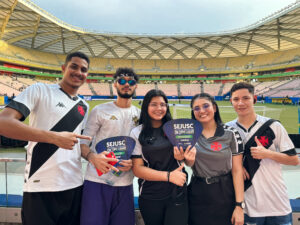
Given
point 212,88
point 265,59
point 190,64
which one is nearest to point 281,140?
point 212,88

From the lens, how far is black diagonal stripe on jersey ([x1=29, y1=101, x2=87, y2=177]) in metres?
1.94

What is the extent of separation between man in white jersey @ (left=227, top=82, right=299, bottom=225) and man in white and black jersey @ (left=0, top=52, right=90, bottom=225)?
199cm

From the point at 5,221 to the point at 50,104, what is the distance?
2287 mm

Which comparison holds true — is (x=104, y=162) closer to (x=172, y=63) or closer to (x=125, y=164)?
(x=125, y=164)

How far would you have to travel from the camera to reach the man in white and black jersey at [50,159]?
180 cm

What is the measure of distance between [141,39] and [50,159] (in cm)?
5144

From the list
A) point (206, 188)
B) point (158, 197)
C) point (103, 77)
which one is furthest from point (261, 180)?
point (103, 77)

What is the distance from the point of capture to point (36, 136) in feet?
5.37

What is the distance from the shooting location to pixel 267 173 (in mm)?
2086

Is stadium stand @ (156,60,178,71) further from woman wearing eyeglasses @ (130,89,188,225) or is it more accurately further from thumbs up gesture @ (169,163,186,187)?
thumbs up gesture @ (169,163,186,187)

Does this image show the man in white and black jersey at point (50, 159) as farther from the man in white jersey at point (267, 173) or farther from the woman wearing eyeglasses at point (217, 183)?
the man in white jersey at point (267, 173)

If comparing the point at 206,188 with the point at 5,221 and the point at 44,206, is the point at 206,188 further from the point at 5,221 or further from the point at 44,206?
the point at 5,221

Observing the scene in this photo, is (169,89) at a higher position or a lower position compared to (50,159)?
higher

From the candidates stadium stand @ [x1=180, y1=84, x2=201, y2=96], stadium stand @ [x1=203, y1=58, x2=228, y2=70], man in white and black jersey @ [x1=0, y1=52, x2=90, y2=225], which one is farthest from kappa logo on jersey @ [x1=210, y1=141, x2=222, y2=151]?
stadium stand @ [x1=203, y1=58, x2=228, y2=70]
